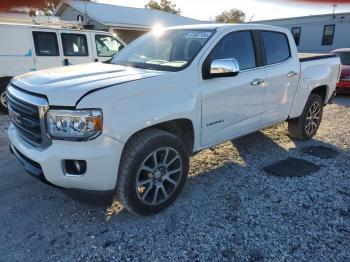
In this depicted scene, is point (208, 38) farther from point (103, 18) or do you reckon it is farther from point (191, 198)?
point (103, 18)

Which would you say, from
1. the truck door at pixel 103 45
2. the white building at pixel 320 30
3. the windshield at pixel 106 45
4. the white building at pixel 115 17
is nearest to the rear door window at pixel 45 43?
the truck door at pixel 103 45

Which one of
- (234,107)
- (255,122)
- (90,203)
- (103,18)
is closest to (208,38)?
(234,107)

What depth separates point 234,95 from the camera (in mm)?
3930

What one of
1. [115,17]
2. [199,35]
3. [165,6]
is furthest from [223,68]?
[165,6]

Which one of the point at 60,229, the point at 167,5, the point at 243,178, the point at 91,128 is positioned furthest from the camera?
the point at 167,5

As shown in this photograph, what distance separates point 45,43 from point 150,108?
6.74 m

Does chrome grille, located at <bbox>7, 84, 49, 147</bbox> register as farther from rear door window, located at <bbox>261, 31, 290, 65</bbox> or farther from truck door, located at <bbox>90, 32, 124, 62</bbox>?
truck door, located at <bbox>90, 32, 124, 62</bbox>

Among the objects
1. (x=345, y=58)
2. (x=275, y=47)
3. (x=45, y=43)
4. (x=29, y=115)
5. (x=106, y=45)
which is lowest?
(x=345, y=58)

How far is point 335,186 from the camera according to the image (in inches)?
160

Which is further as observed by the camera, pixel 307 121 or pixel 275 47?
pixel 307 121

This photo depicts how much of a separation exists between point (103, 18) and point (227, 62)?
56.4 ft

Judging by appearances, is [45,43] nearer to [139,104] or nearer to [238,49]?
[238,49]

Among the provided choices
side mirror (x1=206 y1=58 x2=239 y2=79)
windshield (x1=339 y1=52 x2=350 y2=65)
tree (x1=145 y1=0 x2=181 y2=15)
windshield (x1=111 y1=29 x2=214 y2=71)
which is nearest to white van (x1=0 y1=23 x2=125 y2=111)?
windshield (x1=111 y1=29 x2=214 y2=71)

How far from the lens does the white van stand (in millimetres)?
8008
